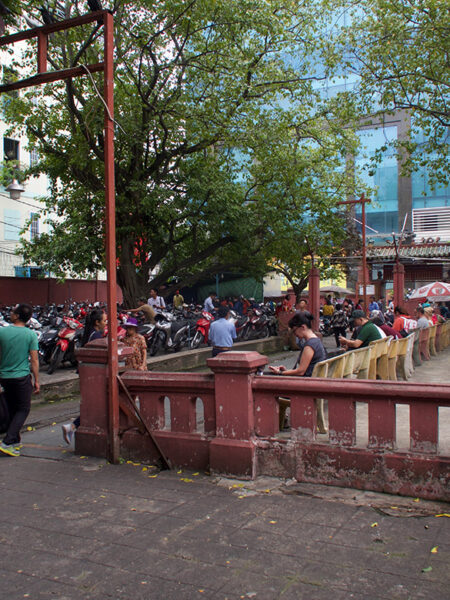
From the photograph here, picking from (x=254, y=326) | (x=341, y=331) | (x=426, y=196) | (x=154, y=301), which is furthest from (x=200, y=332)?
(x=426, y=196)

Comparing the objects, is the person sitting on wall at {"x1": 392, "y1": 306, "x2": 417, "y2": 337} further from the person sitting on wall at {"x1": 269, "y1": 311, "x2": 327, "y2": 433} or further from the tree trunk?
the person sitting on wall at {"x1": 269, "y1": 311, "x2": 327, "y2": 433}

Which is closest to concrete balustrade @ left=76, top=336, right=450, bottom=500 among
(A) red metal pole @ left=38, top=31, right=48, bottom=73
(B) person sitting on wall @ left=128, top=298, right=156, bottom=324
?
(A) red metal pole @ left=38, top=31, right=48, bottom=73

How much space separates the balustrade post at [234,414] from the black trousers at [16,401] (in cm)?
249

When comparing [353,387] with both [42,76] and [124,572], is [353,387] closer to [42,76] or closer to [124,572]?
[124,572]

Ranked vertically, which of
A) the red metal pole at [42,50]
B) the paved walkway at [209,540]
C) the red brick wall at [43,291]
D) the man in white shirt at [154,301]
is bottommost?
the paved walkway at [209,540]

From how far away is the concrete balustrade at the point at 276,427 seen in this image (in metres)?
4.55

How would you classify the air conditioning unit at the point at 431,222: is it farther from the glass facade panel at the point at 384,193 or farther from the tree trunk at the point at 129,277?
the tree trunk at the point at 129,277

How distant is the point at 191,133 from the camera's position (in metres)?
14.8

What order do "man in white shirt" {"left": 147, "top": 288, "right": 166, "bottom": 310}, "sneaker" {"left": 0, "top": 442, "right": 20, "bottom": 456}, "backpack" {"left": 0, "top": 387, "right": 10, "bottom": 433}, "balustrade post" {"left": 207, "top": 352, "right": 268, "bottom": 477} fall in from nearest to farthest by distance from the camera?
"balustrade post" {"left": 207, "top": 352, "right": 268, "bottom": 477} < "sneaker" {"left": 0, "top": 442, "right": 20, "bottom": 456} < "backpack" {"left": 0, "top": 387, "right": 10, "bottom": 433} < "man in white shirt" {"left": 147, "top": 288, "right": 166, "bottom": 310}

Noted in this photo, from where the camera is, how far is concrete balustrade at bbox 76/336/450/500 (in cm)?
455

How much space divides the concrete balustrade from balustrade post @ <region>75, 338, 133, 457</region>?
12mm

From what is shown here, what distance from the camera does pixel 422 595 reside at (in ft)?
10.1

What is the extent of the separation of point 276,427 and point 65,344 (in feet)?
24.4

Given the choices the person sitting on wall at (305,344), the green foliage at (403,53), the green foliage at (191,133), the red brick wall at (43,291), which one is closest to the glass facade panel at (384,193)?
the red brick wall at (43,291)
